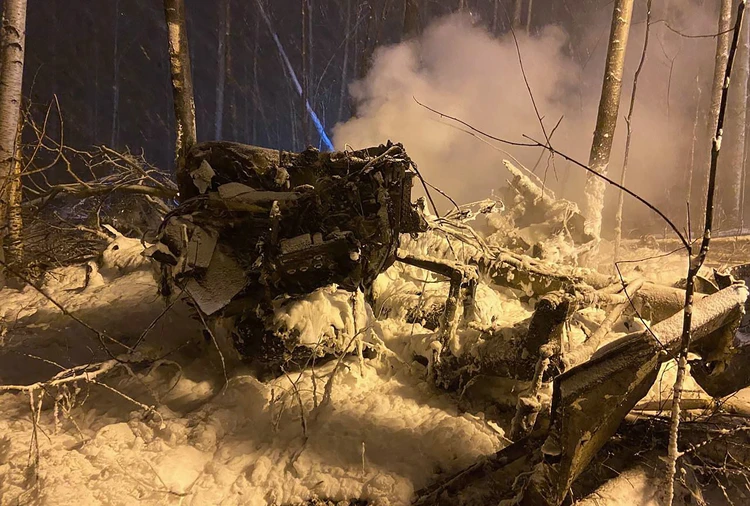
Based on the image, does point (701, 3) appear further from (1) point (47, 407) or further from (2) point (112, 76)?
(2) point (112, 76)

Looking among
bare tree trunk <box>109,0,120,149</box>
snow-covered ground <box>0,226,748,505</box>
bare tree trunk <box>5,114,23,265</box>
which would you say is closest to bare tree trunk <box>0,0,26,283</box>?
bare tree trunk <box>5,114,23,265</box>

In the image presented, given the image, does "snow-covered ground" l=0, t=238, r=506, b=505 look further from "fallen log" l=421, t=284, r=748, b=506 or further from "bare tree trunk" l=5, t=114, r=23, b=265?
"bare tree trunk" l=5, t=114, r=23, b=265

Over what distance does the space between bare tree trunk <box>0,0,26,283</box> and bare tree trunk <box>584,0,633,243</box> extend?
8.02m

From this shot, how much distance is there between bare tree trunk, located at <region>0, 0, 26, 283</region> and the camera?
16.8 ft

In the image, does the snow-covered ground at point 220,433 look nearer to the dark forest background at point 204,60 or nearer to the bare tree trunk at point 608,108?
the bare tree trunk at point 608,108

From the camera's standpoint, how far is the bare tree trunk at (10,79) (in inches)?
202

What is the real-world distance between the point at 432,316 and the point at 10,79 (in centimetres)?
→ 576

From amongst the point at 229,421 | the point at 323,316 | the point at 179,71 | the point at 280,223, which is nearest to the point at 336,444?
the point at 229,421

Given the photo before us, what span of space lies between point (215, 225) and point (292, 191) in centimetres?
76

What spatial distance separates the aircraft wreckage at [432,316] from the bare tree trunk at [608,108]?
2.90 metres

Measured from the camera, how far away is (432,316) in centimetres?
459

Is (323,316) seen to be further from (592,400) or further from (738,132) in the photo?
(738,132)

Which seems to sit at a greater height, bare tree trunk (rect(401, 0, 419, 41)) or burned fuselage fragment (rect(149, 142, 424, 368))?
bare tree trunk (rect(401, 0, 419, 41))

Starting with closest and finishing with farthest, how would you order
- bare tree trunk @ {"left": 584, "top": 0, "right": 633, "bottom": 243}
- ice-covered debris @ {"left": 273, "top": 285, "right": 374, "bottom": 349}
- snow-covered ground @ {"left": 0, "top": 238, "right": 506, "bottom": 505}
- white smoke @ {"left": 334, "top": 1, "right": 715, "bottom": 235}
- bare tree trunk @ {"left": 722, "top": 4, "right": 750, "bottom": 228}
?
snow-covered ground @ {"left": 0, "top": 238, "right": 506, "bottom": 505} → ice-covered debris @ {"left": 273, "top": 285, "right": 374, "bottom": 349} → bare tree trunk @ {"left": 584, "top": 0, "right": 633, "bottom": 243} → bare tree trunk @ {"left": 722, "top": 4, "right": 750, "bottom": 228} → white smoke @ {"left": 334, "top": 1, "right": 715, "bottom": 235}
